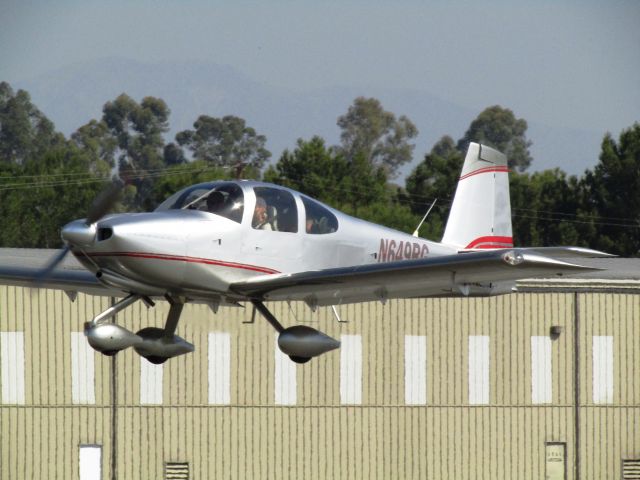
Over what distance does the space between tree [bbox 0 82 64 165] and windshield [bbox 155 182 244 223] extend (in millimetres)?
116771

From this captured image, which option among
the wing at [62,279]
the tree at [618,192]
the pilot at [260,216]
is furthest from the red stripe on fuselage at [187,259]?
the tree at [618,192]

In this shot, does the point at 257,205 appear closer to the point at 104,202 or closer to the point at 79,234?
the point at 104,202

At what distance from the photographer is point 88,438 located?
26.6m

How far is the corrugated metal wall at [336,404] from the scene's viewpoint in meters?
26.6

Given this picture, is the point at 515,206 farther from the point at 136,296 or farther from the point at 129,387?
the point at 136,296

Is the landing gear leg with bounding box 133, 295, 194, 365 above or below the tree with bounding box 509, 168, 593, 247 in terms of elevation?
below

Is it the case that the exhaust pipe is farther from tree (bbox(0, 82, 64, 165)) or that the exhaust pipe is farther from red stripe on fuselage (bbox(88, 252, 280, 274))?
tree (bbox(0, 82, 64, 165))

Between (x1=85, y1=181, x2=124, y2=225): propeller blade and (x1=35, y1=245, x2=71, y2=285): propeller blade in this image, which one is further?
(x1=35, y1=245, x2=71, y2=285): propeller blade

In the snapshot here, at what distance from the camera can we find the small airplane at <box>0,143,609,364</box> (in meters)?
15.2

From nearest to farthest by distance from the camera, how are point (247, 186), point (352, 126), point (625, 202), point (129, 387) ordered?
point (247, 186)
point (129, 387)
point (625, 202)
point (352, 126)

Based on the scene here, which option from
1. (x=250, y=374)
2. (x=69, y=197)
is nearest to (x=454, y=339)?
(x=250, y=374)

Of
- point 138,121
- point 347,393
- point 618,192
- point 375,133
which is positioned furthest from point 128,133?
point 347,393

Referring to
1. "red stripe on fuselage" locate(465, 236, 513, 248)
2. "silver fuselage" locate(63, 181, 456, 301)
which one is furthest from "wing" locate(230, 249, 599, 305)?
"red stripe on fuselage" locate(465, 236, 513, 248)

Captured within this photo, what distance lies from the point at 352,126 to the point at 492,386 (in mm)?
125281
